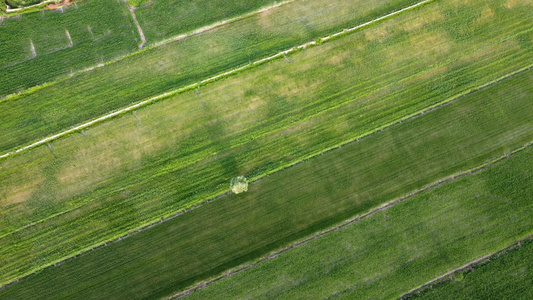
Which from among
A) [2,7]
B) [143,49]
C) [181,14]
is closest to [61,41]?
[2,7]

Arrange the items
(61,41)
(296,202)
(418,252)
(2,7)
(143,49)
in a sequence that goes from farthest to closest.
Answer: (143,49) → (61,41) → (2,7) → (296,202) → (418,252)

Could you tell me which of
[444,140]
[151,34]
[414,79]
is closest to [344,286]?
[444,140]

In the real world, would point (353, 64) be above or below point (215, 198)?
above

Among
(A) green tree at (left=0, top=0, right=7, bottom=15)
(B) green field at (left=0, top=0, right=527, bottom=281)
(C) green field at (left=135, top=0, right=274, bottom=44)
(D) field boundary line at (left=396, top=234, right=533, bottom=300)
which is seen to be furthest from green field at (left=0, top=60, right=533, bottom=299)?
(A) green tree at (left=0, top=0, right=7, bottom=15)

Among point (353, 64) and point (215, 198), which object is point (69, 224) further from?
point (353, 64)

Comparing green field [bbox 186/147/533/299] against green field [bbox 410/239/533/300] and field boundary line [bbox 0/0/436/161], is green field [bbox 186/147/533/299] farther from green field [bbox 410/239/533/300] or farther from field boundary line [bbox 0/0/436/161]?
field boundary line [bbox 0/0/436/161]

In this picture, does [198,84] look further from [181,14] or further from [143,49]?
[181,14]

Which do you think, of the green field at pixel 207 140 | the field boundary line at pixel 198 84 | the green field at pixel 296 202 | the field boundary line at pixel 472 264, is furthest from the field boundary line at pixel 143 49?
the field boundary line at pixel 472 264
